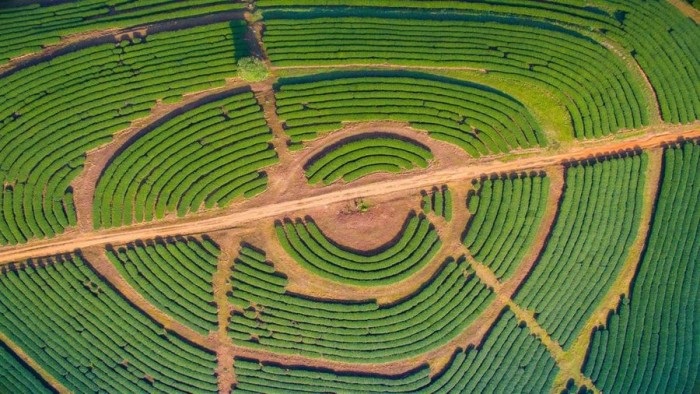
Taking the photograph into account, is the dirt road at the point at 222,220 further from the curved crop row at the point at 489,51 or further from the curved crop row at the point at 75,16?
the curved crop row at the point at 75,16

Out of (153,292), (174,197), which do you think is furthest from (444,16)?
(153,292)

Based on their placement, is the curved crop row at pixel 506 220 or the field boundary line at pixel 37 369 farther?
the curved crop row at pixel 506 220

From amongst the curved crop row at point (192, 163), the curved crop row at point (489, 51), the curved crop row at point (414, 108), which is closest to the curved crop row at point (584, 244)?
the curved crop row at point (489, 51)

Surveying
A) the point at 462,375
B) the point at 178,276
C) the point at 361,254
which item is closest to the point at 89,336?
the point at 178,276

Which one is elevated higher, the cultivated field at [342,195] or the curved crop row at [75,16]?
the curved crop row at [75,16]

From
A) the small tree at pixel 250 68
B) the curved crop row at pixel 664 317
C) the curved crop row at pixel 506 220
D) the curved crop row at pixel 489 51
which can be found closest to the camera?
the small tree at pixel 250 68

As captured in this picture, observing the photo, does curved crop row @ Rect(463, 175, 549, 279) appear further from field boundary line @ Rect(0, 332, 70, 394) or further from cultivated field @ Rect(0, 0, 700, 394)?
field boundary line @ Rect(0, 332, 70, 394)

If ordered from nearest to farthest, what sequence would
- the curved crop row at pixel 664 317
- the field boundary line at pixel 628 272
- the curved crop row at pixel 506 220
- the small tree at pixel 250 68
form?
the small tree at pixel 250 68 → the curved crop row at pixel 506 220 → the curved crop row at pixel 664 317 → the field boundary line at pixel 628 272
